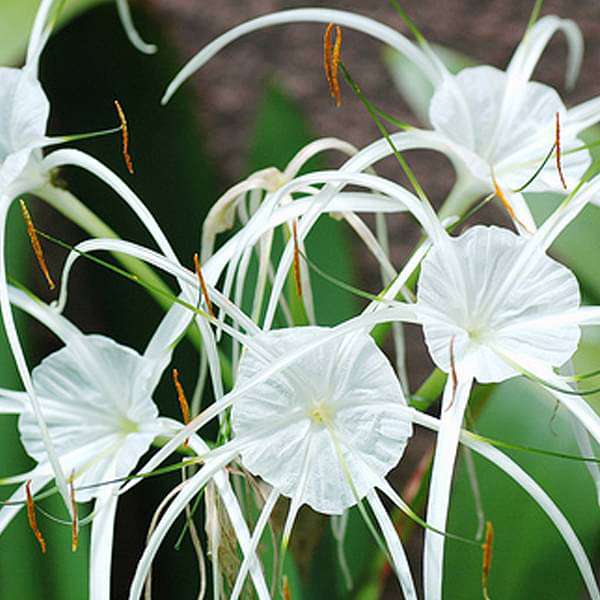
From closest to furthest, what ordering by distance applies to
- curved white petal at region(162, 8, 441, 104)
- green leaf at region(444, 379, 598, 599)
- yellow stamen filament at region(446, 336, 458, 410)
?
yellow stamen filament at region(446, 336, 458, 410) → curved white petal at region(162, 8, 441, 104) → green leaf at region(444, 379, 598, 599)

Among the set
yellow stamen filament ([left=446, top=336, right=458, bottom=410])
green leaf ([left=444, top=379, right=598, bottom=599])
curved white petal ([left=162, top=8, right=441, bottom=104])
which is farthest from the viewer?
green leaf ([left=444, top=379, right=598, bottom=599])

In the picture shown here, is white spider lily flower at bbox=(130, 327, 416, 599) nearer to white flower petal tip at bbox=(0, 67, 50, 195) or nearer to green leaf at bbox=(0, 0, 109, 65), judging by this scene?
white flower petal tip at bbox=(0, 67, 50, 195)

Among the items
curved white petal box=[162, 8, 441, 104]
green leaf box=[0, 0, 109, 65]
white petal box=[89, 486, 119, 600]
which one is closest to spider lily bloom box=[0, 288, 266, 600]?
white petal box=[89, 486, 119, 600]

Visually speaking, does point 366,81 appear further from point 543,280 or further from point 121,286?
point 543,280

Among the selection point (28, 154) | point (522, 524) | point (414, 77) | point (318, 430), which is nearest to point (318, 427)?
point (318, 430)

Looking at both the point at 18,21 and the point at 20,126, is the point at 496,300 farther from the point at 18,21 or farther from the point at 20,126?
the point at 18,21

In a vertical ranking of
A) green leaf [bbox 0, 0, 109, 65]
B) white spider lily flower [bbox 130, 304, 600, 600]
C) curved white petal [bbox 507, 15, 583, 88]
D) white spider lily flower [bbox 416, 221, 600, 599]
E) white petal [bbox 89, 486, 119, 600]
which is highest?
green leaf [bbox 0, 0, 109, 65]

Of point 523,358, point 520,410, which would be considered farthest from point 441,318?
point 520,410

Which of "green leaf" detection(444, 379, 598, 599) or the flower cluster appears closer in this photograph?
the flower cluster
